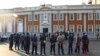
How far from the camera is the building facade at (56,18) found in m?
79.1

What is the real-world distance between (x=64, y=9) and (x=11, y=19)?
15.5m

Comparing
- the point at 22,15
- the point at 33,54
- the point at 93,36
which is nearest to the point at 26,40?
the point at 33,54

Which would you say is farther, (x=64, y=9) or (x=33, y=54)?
(x=64, y=9)

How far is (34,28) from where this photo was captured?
83312 millimetres

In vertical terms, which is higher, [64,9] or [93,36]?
[64,9]

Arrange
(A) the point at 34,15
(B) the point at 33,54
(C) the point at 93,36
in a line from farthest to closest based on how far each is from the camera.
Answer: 1. (A) the point at 34,15
2. (C) the point at 93,36
3. (B) the point at 33,54

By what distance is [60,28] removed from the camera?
81.2 m

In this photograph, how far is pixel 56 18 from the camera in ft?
268

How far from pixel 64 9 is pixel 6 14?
662 inches

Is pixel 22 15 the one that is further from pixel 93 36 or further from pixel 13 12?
pixel 93 36

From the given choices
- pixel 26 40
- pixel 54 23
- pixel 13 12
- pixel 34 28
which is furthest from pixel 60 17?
pixel 26 40

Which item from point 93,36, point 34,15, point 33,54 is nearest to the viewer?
point 33,54

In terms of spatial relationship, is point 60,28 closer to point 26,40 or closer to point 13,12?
point 13,12

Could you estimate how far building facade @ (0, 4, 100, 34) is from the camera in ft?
260
